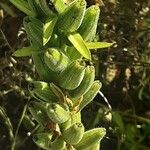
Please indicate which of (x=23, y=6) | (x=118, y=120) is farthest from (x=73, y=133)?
(x=118, y=120)

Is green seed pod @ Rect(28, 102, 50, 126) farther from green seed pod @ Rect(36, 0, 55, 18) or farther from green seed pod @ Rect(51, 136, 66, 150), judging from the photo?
green seed pod @ Rect(36, 0, 55, 18)

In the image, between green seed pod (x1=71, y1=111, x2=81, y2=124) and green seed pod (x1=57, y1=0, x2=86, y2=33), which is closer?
green seed pod (x1=57, y1=0, x2=86, y2=33)

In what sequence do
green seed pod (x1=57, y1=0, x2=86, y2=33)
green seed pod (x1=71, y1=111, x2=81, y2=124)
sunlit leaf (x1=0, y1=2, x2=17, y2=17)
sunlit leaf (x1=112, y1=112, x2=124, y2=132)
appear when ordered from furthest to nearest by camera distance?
sunlit leaf (x1=112, y1=112, x2=124, y2=132)
sunlit leaf (x1=0, y1=2, x2=17, y2=17)
green seed pod (x1=71, y1=111, x2=81, y2=124)
green seed pod (x1=57, y1=0, x2=86, y2=33)

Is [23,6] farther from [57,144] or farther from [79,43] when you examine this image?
[57,144]

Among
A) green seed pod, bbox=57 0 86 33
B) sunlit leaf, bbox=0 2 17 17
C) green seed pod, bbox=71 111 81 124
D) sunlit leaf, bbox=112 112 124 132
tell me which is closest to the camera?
green seed pod, bbox=57 0 86 33

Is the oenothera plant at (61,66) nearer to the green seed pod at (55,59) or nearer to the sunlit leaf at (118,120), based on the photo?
the green seed pod at (55,59)

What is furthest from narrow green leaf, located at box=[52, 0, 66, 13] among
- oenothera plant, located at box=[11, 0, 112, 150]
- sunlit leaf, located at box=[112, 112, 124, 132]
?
sunlit leaf, located at box=[112, 112, 124, 132]

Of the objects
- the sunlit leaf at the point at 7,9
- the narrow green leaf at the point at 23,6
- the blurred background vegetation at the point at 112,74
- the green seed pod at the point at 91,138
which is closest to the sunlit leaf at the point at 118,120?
the blurred background vegetation at the point at 112,74
